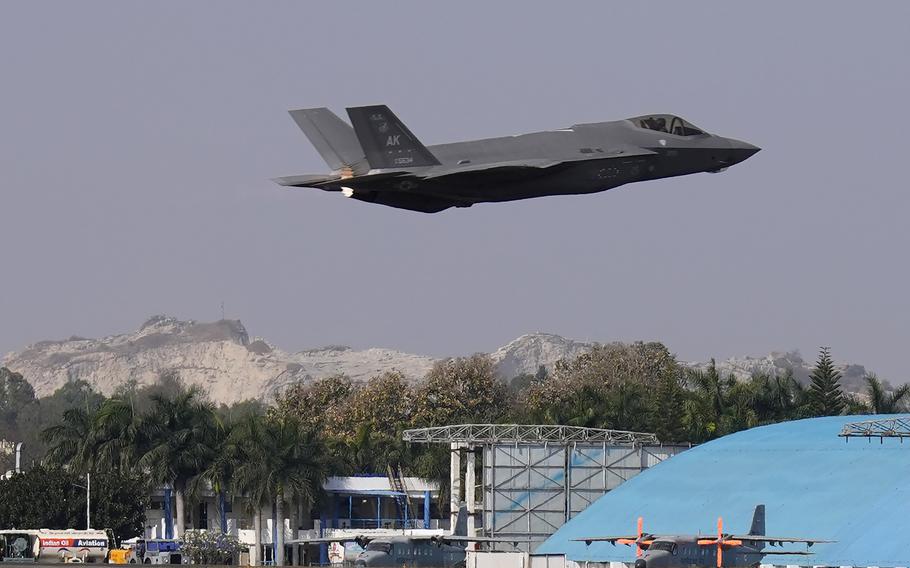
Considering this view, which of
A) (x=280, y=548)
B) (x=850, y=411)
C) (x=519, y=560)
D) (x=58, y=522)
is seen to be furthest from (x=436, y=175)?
(x=850, y=411)

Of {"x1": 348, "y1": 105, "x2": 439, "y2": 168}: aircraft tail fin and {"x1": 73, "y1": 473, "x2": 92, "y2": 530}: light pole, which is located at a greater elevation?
{"x1": 348, "y1": 105, "x2": 439, "y2": 168}: aircraft tail fin

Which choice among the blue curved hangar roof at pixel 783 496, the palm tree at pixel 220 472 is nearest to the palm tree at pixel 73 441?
the palm tree at pixel 220 472

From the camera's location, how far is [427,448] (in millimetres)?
147375

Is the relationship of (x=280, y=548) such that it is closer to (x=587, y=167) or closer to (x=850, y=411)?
(x=850, y=411)

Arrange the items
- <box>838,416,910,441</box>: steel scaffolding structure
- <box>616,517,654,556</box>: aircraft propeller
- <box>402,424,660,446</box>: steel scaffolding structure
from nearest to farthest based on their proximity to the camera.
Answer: <box>616,517,654,556</box>: aircraft propeller
<box>838,416,910,441</box>: steel scaffolding structure
<box>402,424,660,446</box>: steel scaffolding structure

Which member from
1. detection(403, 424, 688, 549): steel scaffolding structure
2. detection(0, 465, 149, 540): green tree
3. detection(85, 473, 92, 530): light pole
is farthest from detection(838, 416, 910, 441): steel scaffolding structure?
A: detection(0, 465, 149, 540): green tree

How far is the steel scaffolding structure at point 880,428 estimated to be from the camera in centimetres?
9581

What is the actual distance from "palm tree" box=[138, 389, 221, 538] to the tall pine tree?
57214 millimetres

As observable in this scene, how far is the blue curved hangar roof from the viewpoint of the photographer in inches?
3223

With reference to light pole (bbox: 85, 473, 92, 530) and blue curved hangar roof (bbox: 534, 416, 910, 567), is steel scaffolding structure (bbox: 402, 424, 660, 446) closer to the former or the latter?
blue curved hangar roof (bbox: 534, 416, 910, 567)

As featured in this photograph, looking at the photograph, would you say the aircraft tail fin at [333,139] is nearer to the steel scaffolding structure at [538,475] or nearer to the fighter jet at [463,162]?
the fighter jet at [463,162]

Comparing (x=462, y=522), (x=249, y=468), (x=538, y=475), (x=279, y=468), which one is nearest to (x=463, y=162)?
(x=462, y=522)

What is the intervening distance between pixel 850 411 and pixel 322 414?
64045mm

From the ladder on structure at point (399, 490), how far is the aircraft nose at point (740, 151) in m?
88.1
